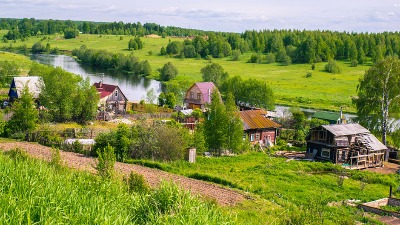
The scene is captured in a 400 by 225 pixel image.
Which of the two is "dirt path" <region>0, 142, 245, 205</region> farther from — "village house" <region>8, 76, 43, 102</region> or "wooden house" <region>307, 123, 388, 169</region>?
"village house" <region>8, 76, 43, 102</region>

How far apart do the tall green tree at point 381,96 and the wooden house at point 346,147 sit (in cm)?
395

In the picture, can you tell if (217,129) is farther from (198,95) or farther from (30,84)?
(30,84)

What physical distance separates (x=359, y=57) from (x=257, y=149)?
68.0m

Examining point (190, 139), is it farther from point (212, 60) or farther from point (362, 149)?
point (212, 60)

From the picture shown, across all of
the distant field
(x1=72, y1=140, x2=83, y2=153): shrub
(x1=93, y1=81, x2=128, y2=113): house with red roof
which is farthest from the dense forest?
(x1=72, y1=140, x2=83, y2=153): shrub

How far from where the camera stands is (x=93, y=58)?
97000 mm

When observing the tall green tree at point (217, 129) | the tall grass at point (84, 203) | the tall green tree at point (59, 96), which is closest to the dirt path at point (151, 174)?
the tall grass at point (84, 203)

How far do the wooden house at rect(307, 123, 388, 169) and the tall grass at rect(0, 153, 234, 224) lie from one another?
18.3m

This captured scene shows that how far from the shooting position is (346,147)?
1226 inches

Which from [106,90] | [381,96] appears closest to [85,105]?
[106,90]

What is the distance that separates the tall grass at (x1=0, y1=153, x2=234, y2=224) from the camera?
11.8 metres

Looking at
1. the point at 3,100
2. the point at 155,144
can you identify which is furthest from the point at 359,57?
the point at 155,144

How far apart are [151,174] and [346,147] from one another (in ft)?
44.3

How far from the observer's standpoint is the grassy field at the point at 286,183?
19.1 metres
